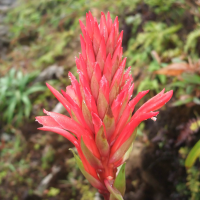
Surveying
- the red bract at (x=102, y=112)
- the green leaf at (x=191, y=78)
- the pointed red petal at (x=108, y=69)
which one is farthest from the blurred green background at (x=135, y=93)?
the pointed red petal at (x=108, y=69)

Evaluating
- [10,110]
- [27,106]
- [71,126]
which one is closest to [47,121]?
[71,126]

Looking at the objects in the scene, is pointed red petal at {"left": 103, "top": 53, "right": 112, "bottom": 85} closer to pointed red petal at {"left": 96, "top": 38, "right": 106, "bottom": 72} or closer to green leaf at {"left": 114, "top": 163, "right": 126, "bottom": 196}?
pointed red petal at {"left": 96, "top": 38, "right": 106, "bottom": 72}

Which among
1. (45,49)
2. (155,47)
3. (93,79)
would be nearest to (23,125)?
(45,49)

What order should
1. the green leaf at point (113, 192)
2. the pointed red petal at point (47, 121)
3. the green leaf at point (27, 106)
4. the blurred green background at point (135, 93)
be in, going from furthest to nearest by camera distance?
1. the green leaf at point (27, 106)
2. the blurred green background at point (135, 93)
3. the pointed red petal at point (47, 121)
4. the green leaf at point (113, 192)

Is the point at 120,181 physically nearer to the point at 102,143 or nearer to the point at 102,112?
the point at 102,143

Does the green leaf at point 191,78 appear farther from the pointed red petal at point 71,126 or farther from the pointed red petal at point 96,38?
the pointed red petal at point 71,126

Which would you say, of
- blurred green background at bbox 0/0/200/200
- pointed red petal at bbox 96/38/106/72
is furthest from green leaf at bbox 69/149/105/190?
blurred green background at bbox 0/0/200/200

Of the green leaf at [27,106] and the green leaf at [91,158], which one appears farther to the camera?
the green leaf at [27,106]
